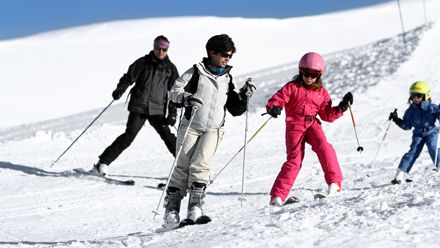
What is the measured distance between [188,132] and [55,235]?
1859mm

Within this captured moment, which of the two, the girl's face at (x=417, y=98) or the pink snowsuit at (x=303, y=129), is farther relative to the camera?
the girl's face at (x=417, y=98)

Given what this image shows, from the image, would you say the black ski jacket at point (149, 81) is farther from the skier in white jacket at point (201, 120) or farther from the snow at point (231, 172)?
the skier in white jacket at point (201, 120)

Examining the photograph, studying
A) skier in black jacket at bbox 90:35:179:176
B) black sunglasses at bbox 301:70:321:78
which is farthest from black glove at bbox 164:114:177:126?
black sunglasses at bbox 301:70:321:78

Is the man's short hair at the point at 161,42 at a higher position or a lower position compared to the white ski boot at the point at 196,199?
higher

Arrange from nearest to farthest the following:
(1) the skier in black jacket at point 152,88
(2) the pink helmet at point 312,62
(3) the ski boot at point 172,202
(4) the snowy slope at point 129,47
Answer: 1. (3) the ski boot at point 172,202
2. (2) the pink helmet at point 312,62
3. (1) the skier in black jacket at point 152,88
4. (4) the snowy slope at point 129,47

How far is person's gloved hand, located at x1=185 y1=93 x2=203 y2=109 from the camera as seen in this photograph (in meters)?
5.05

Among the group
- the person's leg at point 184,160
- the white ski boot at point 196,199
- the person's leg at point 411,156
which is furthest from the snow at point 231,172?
the person's leg at point 184,160

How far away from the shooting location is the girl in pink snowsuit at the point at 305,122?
6141mm

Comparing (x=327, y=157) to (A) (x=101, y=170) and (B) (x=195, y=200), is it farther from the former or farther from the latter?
(A) (x=101, y=170)

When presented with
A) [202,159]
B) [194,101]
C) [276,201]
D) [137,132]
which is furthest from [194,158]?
[137,132]

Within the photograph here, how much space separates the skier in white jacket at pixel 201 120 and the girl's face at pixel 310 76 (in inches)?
34.8

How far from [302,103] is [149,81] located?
2669mm

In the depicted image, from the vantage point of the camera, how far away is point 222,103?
540cm

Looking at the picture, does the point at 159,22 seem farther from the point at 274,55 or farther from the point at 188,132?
the point at 188,132
